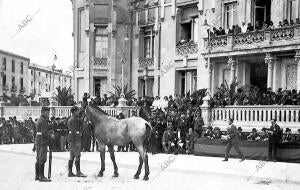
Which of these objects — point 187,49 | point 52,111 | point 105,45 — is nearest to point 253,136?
point 187,49

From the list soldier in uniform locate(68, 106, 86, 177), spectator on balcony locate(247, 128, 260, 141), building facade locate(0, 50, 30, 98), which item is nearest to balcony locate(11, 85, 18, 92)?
building facade locate(0, 50, 30, 98)

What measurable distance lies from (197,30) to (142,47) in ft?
19.9

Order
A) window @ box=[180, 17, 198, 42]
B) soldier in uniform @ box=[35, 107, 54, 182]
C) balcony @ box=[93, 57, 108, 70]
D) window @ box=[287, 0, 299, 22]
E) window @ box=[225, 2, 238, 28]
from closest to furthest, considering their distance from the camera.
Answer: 1. soldier in uniform @ box=[35, 107, 54, 182]
2. window @ box=[287, 0, 299, 22]
3. window @ box=[225, 2, 238, 28]
4. window @ box=[180, 17, 198, 42]
5. balcony @ box=[93, 57, 108, 70]

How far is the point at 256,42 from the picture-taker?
→ 26.3m

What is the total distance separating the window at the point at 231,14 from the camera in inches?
1156

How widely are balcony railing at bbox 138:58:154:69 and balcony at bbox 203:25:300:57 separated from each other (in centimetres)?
700

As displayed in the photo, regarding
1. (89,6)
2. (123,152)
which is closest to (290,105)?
(123,152)

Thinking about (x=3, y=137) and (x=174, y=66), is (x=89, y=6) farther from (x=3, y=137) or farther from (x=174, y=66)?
(x=3, y=137)

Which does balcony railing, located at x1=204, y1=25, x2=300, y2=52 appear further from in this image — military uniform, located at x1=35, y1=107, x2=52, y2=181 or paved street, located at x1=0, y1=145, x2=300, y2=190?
military uniform, located at x1=35, y1=107, x2=52, y2=181

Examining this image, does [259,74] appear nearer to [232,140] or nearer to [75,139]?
[232,140]

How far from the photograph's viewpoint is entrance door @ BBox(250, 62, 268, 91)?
28188 mm

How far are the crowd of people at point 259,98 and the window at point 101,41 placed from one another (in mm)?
14450

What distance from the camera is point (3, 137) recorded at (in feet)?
96.7

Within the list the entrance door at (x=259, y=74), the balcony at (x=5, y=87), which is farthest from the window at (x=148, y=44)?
the balcony at (x=5, y=87)
